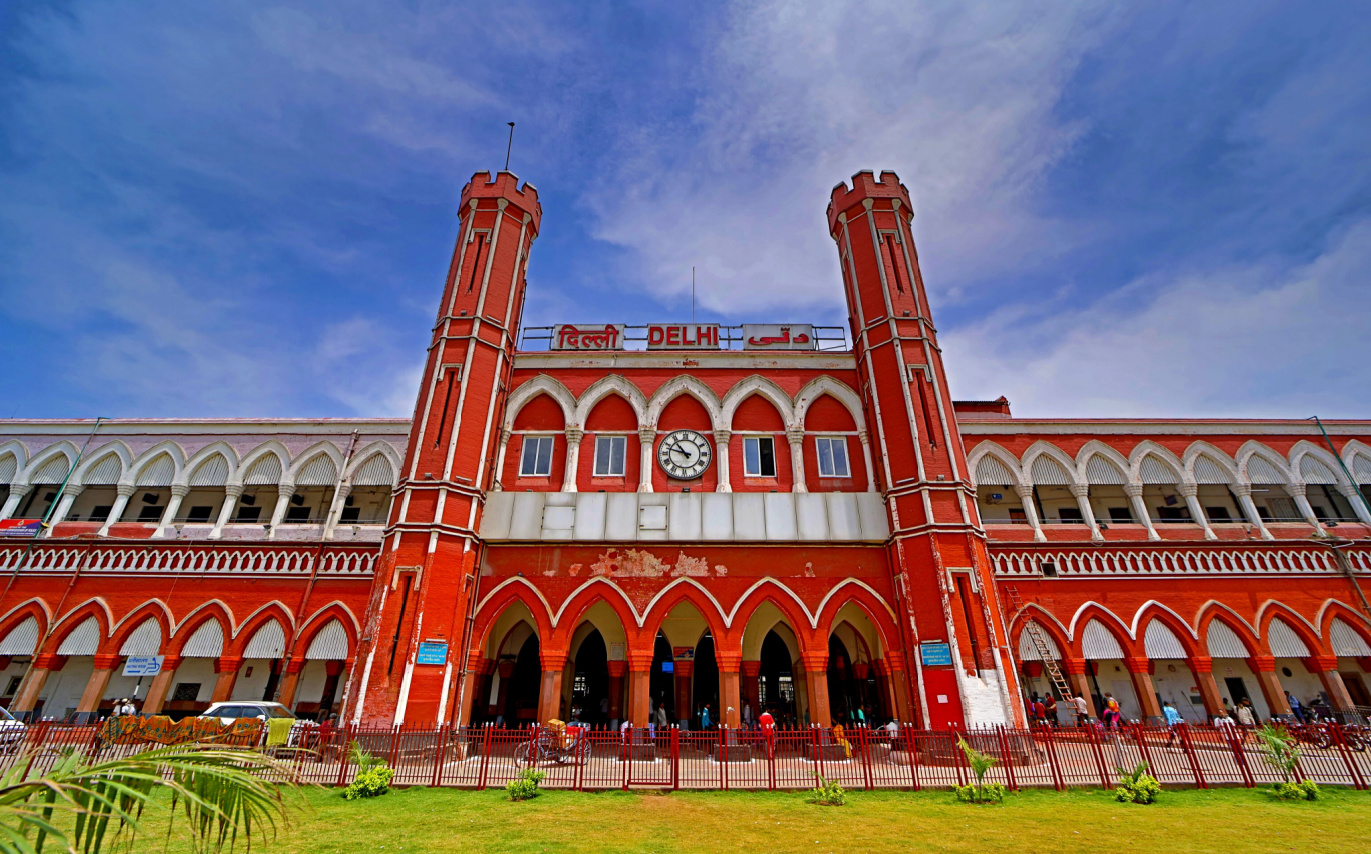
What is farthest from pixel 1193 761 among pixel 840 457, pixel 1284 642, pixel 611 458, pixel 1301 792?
pixel 611 458

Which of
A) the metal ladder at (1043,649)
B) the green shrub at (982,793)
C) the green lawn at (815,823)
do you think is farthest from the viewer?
the metal ladder at (1043,649)

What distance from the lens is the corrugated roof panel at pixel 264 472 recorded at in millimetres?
23766

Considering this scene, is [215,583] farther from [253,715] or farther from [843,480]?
[843,480]

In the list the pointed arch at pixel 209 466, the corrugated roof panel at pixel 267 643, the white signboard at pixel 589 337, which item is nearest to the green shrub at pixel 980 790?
the white signboard at pixel 589 337

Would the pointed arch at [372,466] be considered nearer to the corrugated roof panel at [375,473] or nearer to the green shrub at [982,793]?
the corrugated roof panel at [375,473]

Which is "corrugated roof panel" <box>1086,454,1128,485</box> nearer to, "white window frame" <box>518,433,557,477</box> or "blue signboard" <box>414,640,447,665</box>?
"white window frame" <box>518,433,557,477</box>

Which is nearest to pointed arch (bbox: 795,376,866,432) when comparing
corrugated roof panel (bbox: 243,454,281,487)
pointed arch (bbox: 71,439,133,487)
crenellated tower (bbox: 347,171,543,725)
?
crenellated tower (bbox: 347,171,543,725)

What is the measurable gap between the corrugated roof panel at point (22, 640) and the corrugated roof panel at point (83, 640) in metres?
0.93

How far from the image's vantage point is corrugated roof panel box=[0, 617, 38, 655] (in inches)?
834

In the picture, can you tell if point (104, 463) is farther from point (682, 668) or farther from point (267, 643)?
point (682, 668)

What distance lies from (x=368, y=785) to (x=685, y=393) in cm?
1450

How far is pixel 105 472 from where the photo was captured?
953 inches

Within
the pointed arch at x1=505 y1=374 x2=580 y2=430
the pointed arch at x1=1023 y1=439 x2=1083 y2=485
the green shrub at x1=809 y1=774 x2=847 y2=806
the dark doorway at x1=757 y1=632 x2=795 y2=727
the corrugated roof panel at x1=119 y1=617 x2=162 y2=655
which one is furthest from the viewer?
the pointed arch at x1=1023 y1=439 x2=1083 y2=485

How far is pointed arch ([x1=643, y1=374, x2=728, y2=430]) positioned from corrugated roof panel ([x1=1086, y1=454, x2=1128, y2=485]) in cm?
1382
